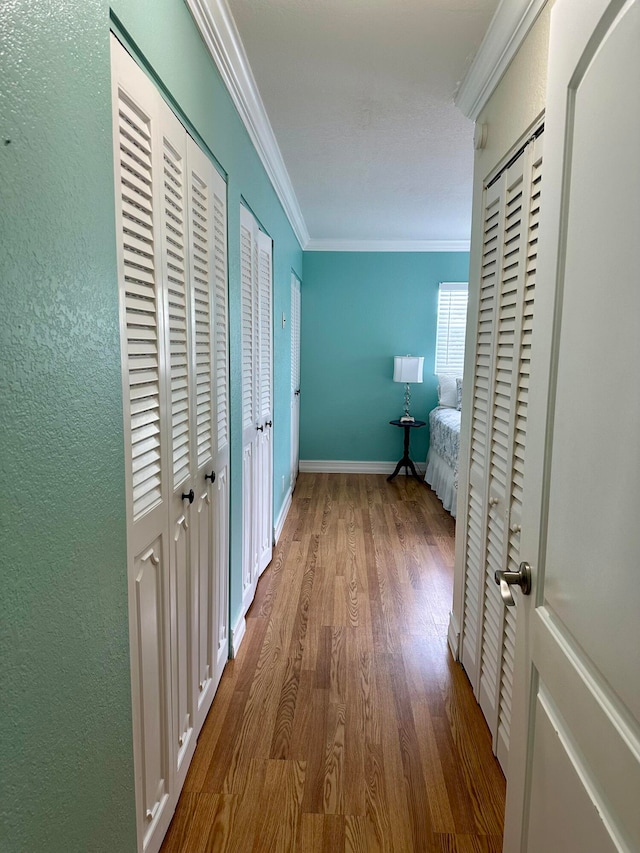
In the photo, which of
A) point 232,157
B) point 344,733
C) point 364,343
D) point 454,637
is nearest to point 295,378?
point 364,343

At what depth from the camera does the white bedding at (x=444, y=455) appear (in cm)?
452

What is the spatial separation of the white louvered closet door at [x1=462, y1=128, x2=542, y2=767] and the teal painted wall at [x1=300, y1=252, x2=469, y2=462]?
3666 mm

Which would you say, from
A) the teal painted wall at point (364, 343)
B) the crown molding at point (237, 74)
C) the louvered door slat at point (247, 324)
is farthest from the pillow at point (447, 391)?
the louvered door slat at point (247, 324)

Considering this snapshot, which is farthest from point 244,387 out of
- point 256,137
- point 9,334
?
point 9,334

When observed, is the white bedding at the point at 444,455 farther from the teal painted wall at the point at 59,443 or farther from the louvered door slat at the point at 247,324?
the teal painted wall at the point at 59,443

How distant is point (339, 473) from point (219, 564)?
3918mm

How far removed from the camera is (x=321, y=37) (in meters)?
1.84

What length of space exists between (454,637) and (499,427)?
3.83ft

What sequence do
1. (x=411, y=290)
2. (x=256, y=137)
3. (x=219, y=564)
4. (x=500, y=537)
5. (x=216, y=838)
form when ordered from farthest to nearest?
(x=411, y=290) < (x=256, y=137) < (x=219, y=564) < (x=500, y=537) < (x=216, y=838)

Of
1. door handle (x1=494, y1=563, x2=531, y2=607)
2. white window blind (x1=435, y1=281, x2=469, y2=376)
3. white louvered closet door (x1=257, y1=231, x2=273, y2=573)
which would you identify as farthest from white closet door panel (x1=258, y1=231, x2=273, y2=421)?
white window blind (x1=435, y1=281, x2=469, y2=376)

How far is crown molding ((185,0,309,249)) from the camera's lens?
1576 mm

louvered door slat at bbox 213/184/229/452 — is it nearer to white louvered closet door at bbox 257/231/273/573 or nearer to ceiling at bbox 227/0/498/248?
ceiling at bbox 227/0/498/248

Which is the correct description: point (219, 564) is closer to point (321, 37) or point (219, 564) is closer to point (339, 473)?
point (321, 37)

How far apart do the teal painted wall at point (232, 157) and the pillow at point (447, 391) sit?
212 cm
